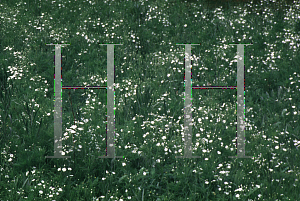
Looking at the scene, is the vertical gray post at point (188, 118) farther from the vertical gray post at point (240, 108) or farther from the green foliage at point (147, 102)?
the vertical gray post at point (240, 108)

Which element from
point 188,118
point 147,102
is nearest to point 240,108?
point 188,118

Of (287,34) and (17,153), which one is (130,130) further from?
(287,34)

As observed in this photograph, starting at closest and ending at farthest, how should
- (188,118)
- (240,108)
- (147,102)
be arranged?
1. (188,118)
2. (240,108)
3. (147,102)

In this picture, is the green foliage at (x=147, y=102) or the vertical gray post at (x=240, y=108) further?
the vertical gray post at (x=240, y=108)

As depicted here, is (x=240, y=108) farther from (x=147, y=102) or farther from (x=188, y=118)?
(x=147, y=102)

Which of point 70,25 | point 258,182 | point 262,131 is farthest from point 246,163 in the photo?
point 70,25

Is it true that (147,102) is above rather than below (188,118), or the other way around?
above

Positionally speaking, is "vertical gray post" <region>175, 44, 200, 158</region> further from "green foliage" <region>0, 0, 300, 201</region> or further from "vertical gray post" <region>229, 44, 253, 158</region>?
"vertical gray post" <region>229, 44, 253, 158</region>

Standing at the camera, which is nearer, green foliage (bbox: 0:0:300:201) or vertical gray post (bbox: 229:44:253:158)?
green foliage (bbox: 0:0:300:201)

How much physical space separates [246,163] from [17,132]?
3.28 m

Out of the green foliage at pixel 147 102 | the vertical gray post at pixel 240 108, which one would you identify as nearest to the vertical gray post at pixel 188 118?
the green foliage at pixel 147 102

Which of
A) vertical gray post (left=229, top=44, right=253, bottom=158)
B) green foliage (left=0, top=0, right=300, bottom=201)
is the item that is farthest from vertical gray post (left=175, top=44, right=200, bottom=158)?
vertical gray post (left=229, top=44, right=253, bottom=158)

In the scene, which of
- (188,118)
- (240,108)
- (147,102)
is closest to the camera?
(188,118)

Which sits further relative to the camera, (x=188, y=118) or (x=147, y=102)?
(x=147, y=102)
